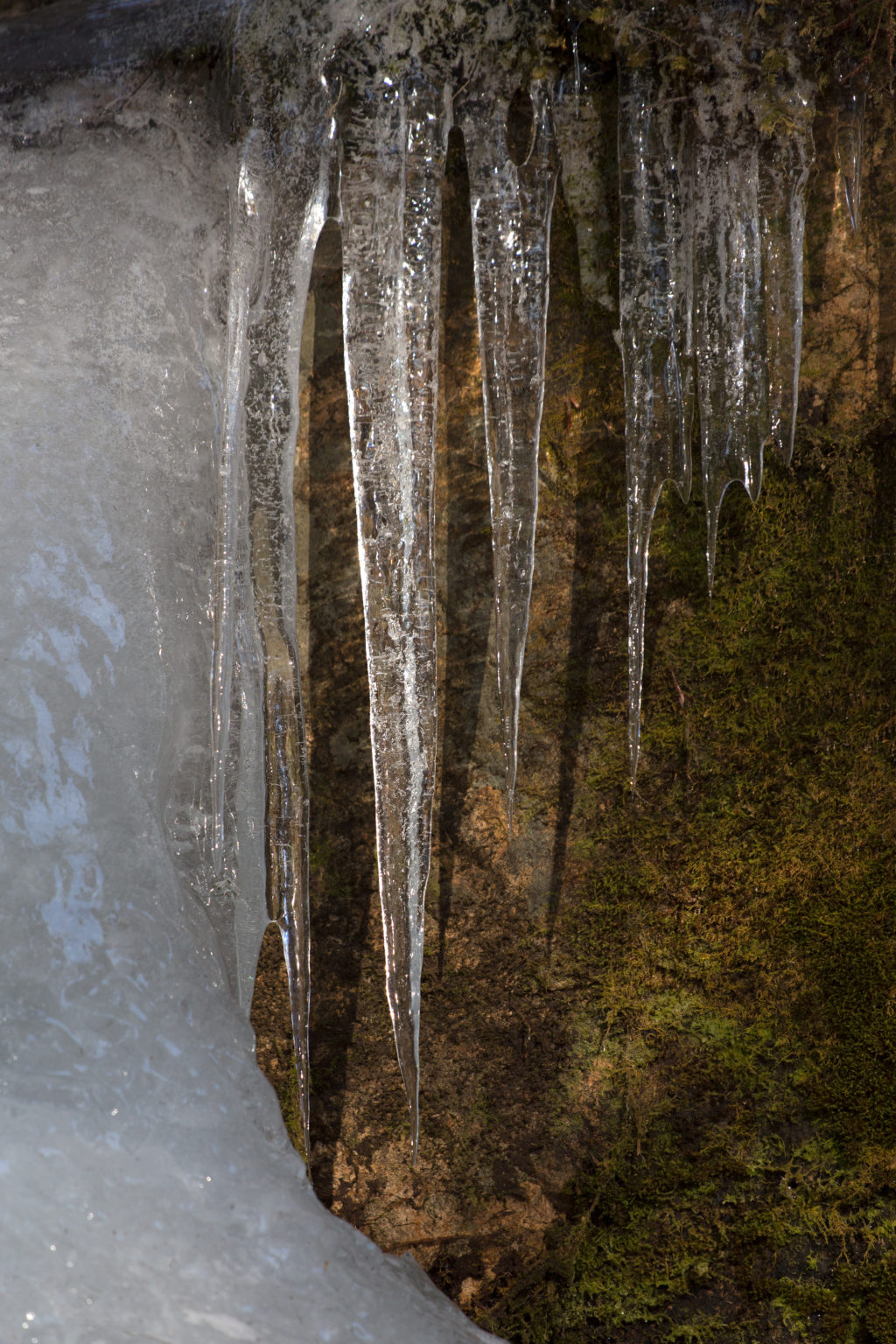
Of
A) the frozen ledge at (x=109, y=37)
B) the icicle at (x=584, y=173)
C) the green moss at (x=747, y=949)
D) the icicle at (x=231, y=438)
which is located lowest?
the green moss at (x=747, y=949)

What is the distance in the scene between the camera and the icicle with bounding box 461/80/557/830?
155 centimetres

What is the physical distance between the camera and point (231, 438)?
1.60 m

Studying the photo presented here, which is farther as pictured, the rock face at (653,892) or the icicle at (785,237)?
the rock face at (653,892)

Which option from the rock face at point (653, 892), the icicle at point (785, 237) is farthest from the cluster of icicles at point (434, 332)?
the rock face at point (653, 892)

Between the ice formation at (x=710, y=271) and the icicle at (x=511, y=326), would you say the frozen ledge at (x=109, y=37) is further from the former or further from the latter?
the ice formation at (x=710, y=271)

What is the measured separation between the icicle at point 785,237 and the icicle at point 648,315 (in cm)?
14

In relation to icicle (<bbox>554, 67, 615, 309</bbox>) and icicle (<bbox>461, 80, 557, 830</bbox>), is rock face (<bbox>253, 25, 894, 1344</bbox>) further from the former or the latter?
icicle (<bbox>461, 80, 557, 830</bbox>)

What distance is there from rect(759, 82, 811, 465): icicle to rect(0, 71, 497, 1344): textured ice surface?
37.6 inches

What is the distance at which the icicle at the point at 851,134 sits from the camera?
5.07 feet

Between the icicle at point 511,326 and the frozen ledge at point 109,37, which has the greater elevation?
the frozen ledge at point 109,37

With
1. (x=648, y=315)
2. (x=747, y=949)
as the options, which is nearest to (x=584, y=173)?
(x=648, y=315)

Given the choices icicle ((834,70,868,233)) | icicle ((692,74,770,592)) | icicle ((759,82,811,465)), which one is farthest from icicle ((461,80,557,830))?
icicle ((834,70,868,233))

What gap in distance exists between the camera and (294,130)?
152cm

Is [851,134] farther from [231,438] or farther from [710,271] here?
[231,438]
